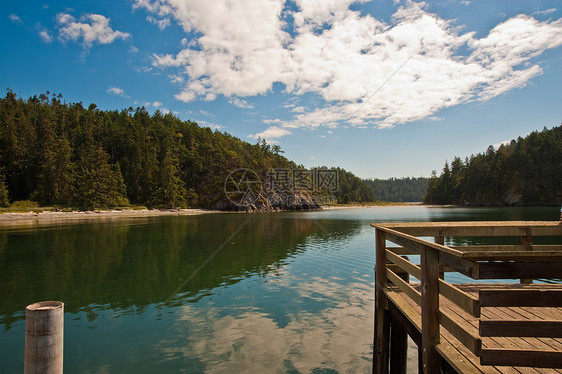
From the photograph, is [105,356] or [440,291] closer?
[440,291]

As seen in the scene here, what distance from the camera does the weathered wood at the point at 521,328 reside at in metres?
3.41

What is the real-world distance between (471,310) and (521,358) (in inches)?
34.9

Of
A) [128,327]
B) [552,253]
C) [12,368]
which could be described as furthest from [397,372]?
[12,368]

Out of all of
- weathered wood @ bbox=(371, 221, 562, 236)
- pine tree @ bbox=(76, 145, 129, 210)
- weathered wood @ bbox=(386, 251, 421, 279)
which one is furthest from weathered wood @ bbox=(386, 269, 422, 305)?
pine tree @ bbox=(76, 145, 129, 210)

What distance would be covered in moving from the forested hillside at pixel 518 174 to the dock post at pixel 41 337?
168 metres

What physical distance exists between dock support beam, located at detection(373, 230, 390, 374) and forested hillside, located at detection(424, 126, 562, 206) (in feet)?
531

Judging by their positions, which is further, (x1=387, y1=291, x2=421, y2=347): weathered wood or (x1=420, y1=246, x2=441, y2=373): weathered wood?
(x1=387, y1=291, x2=421, y2=347): weathered wood

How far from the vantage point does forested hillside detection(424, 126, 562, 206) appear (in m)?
132

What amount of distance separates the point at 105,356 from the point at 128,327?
1976 mm

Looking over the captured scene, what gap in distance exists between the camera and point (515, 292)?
342cm

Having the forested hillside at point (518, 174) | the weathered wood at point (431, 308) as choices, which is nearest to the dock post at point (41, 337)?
the weathered wood at point (431, 308)

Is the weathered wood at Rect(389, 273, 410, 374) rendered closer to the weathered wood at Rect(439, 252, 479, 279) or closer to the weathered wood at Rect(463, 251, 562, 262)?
the weathered wood at Rect(439, 252, 479, 279)

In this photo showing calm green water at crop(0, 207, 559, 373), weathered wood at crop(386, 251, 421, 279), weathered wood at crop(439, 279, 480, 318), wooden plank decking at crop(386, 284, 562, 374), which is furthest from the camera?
calm green water at crop(0, 207, 559, 373)

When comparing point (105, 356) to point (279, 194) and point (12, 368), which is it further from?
point (279, 194)
